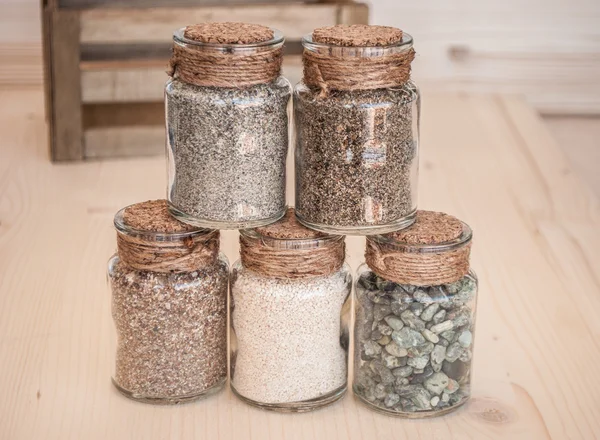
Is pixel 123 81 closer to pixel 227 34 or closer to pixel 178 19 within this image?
pixel 178 19

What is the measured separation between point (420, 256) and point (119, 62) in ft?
2.75

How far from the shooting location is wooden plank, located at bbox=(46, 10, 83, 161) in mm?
1620

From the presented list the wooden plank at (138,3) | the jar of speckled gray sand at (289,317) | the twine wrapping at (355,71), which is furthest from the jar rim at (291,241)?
the wooden plank at (138,3)

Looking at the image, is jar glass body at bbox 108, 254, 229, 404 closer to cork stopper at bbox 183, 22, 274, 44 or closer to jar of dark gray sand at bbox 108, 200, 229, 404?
jar of dark gray sand at bbox 108, 200, 229, 404

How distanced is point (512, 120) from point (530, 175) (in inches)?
9.8

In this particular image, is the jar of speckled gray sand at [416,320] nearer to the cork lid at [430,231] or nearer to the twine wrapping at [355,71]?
the cork lid at [430,231]

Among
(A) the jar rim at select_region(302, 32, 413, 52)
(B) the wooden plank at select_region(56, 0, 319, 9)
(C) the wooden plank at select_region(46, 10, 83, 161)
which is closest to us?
(A) the jar rim at select_region(302, 32, 413, 52)

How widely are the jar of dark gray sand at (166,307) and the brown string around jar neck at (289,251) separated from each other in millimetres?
48

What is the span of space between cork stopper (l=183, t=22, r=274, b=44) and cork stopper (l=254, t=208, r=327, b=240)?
171 mm

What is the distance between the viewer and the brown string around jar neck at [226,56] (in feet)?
3.12

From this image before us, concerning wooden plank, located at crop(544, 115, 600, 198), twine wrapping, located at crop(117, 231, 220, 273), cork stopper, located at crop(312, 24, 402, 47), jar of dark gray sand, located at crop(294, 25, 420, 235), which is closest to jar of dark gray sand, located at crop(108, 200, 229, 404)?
twine wrapping, located at crop(117, 231, 220, 273)

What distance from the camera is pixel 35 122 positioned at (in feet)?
6.23

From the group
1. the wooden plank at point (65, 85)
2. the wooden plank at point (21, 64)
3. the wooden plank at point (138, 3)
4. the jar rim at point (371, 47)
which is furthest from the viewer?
the wooden plank at point (21, 64)

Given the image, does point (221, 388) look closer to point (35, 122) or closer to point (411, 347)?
point (411, 347)
